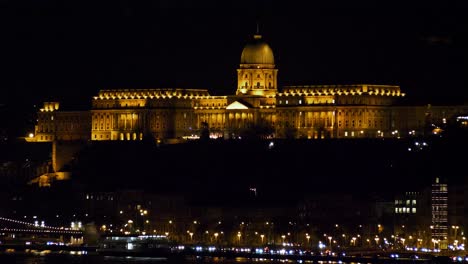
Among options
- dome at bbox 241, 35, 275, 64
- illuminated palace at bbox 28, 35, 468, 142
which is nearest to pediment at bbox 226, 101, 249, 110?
illuminated palace at bbox 28, 35, 468, 142

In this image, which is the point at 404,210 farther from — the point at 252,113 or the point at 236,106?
the point at 236,106

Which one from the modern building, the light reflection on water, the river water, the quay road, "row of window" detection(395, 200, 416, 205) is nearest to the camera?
the quay road

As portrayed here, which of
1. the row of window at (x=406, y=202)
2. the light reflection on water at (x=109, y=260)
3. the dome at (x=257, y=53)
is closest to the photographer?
the light reflection on water at (x=109, y=260)

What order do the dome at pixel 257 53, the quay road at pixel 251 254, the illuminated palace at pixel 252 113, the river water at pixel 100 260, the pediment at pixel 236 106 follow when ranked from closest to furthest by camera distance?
1. the quay road at pixel 251 254
2. the river water at pixel 100 260
3. the illuminated palace at pixel 252 113
4. the pediment at pixel 236 106
5. the dome at pixel 257 53

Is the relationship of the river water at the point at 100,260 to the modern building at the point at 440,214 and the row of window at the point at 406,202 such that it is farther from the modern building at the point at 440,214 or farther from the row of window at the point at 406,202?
the row of window at the point at 406,202

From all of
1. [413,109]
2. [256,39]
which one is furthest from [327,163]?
→ [256,39]

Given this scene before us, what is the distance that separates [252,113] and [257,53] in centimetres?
551

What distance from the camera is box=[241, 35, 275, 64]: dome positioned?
176000 mm

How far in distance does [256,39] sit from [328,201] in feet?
141

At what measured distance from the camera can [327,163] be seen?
15462 centimetres

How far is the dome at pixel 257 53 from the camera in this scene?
176 meters

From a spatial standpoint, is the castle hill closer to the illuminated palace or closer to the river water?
the illuminated palace

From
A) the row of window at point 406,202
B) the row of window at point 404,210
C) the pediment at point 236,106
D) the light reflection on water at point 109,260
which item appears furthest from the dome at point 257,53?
the light reflection on water at point 109,260

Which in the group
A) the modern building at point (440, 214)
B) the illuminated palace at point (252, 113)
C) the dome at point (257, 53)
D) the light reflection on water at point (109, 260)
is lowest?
the light reflection on water at point (109, 260)
